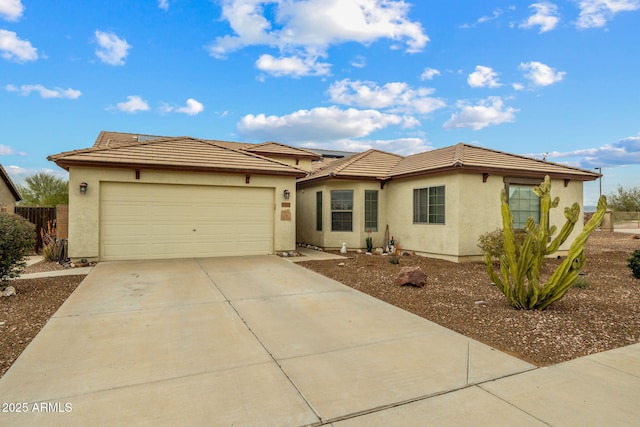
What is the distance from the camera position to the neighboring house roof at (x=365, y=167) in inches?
547

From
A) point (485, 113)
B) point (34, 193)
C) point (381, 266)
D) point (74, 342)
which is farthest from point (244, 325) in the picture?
point (34, 193)

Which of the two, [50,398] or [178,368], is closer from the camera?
[50,398]

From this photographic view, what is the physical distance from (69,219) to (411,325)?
9.82 m

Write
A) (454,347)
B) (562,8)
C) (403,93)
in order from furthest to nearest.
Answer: (403,93) → (562,8) → (454,347)

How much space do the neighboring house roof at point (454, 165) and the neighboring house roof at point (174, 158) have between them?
308cm

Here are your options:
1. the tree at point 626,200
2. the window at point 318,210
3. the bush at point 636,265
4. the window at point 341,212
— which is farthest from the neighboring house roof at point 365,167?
the tree at point 626,200

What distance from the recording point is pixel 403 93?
2009cm

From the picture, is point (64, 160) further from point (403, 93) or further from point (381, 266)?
point (403, 93)

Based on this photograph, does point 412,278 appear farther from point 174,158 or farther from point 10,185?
point 10,185

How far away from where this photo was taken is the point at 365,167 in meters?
14.7

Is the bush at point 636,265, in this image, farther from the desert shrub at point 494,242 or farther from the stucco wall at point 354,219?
the stucco wall at point 354,219

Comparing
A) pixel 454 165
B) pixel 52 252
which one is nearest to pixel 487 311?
pixel 454 165

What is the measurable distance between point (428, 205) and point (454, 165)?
2.02 meters

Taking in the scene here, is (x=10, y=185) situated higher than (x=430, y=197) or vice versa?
(x=10, y=185)
